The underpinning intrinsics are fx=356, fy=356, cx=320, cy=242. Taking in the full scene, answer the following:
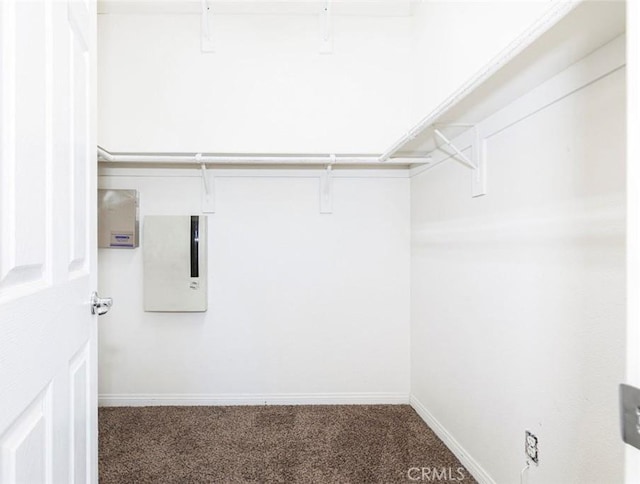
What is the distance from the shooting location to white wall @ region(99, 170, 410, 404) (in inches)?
100

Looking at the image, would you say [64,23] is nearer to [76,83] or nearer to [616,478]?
[76,83]

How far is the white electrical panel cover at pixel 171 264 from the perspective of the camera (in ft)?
8.18

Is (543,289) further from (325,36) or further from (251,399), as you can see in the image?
(251,399)

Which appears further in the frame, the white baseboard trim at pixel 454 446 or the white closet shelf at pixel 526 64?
the white baseboard trim at pixel 454 446

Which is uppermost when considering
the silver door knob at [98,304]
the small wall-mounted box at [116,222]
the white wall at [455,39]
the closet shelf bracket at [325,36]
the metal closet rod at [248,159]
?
the closet shelf bracket at [325,36]

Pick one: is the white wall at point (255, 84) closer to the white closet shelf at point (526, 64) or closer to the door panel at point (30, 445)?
the white closet shelf at point (526, 64)

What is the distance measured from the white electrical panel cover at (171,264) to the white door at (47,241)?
1.41 m

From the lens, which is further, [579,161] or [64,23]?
[579,161]

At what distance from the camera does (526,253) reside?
1.41 m

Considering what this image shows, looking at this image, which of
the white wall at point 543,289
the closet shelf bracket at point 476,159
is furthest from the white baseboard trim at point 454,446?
the closet shelf bracket at point 476,159

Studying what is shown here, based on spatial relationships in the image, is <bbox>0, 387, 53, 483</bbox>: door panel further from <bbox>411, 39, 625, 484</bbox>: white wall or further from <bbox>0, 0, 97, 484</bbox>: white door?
<bbox>411, 39, 625, 484</bbox>: white wall

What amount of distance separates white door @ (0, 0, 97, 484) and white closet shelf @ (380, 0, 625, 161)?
43.2 inches

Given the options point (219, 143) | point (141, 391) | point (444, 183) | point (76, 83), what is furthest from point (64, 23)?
point (141, 391)

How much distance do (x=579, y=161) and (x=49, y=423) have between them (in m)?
1.63
